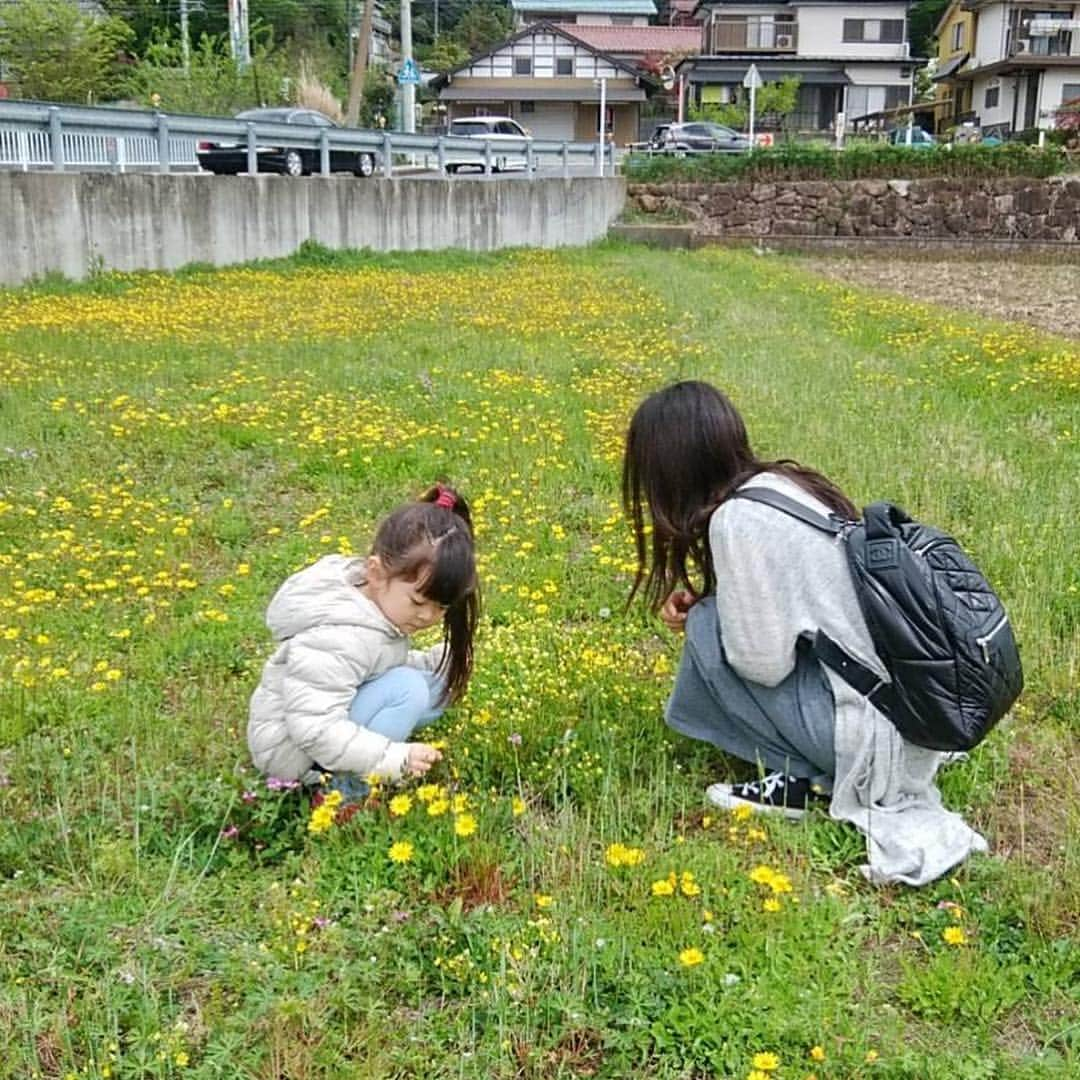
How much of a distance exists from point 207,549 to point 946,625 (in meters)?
3.60

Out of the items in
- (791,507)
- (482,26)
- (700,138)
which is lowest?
(791,507)

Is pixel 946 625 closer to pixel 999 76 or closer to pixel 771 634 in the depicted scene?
pixel 771 634

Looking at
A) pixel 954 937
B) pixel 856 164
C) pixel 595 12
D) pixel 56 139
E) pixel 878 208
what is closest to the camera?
pixel 954 937

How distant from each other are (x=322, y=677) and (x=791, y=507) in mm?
1217

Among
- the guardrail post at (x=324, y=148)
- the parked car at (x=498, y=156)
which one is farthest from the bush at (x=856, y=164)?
the guardrail post at (x=324, y=148)

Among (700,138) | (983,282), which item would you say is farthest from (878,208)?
(700,138)

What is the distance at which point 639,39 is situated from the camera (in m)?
66.6

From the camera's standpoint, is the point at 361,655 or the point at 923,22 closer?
the point at 361,655

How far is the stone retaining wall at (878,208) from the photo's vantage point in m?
29.4

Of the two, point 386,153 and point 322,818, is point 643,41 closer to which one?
point 386,153

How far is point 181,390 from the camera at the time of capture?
8609 mm

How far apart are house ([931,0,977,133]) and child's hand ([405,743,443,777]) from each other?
5665 centimetres

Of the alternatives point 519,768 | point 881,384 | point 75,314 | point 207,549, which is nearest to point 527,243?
point 75,314

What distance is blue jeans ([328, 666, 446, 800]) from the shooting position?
10.4 ft
